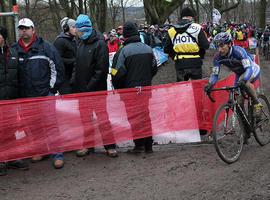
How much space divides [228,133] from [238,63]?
115cm

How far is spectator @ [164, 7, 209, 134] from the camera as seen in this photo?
788 centimetres

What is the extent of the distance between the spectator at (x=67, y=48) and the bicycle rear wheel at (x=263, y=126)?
3070 mm

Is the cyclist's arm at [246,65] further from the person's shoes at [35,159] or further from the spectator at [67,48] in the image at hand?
the person's shoes at [35,159]

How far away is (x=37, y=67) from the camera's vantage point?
21.4 ft

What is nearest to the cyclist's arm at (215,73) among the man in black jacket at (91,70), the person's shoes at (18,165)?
the man in black jacket at (91,70)

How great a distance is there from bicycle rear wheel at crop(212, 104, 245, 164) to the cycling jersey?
0.57 meters

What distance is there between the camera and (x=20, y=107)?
6348 mm

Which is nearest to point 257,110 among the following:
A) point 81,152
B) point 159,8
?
point 81,152

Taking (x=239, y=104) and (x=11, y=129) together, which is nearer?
(x=11, y=129)

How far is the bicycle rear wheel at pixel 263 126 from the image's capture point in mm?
7475

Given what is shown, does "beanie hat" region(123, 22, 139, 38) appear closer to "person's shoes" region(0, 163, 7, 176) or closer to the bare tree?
"person's shoes" region(0, 163, 7, 176)

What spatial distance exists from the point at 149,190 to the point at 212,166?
4.10 feet

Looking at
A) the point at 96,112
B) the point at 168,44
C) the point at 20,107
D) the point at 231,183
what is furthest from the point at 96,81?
the point at 231,183

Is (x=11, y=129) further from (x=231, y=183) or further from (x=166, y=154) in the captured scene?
(x=231, y=183)
